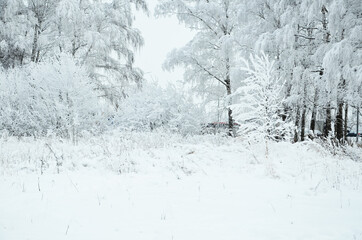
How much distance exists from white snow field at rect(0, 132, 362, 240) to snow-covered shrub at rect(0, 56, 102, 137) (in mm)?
3537

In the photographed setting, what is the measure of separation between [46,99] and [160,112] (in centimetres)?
456

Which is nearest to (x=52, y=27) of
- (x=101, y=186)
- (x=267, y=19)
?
(x=267, y=19)

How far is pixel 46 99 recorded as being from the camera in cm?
885

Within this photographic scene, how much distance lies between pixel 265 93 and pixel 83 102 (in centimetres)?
656

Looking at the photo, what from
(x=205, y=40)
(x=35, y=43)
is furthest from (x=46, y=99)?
(x=205, y=40)

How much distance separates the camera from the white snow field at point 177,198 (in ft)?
7.80

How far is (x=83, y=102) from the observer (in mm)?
9430

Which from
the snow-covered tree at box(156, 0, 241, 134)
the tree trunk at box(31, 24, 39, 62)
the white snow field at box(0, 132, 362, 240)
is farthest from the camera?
the tree trunk at box(31, 24, 39, 62)

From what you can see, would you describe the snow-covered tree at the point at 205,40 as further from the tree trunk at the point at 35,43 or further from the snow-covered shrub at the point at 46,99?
the tree trunk at the point at 35,43

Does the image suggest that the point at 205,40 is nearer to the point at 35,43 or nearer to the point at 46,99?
the point at 46,99

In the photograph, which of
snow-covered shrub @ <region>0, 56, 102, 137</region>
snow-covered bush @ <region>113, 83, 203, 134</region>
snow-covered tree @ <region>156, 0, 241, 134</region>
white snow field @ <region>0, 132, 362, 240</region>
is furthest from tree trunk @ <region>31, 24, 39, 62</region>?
white snow field @ <region>0, 132, 362, 240</region>

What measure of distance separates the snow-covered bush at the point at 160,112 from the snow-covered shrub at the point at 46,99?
8.47 ft

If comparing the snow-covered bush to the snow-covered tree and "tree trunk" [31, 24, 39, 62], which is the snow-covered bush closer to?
the snow-covered tree

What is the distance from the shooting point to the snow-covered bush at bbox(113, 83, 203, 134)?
11.3 m
